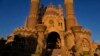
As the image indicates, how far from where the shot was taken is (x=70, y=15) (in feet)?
178

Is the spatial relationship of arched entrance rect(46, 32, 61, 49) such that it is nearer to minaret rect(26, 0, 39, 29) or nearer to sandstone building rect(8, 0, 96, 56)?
sandstone building rect(8, 0, 96, 56)

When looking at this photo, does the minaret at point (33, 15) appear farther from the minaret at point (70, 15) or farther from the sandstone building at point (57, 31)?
the minaret at point (70, 15)

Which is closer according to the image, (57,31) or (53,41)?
(57,31)

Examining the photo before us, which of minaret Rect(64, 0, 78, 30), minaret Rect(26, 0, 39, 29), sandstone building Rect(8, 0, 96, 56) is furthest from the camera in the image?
minaret Rect(64, 0, 78, 30)

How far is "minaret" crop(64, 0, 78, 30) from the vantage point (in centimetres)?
5295

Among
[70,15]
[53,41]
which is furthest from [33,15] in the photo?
[53,41]

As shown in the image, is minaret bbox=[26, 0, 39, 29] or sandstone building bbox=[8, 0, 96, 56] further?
minaret bbox=[26, 0, 39, 29]

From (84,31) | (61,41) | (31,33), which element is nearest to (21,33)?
(31,33)

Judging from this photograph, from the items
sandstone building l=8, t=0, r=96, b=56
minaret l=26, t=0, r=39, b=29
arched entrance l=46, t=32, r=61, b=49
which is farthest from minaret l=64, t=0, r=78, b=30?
minaret l=26, t=0, r=39, b=29

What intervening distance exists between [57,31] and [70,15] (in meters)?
6.28

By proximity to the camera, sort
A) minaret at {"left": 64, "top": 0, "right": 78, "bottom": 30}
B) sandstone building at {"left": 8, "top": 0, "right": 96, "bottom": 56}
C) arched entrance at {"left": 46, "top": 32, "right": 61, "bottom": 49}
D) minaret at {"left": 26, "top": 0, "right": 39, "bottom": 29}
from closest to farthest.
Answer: sandstone building at {"left": 8, "top": 0, "right": 96, "bottom": 56}, minaret at {"left": 26, "top": 0, "right": 39, "bottom": 29}, minaret at {"left": 64, "top": 0, "right": 78, "bottom": 30}, arched entrance at {"left": 46, "top": 32, "right": 61, "bottom": 49}

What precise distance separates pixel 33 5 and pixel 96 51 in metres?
23.3

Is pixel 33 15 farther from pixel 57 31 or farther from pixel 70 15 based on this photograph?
pixel 70 15

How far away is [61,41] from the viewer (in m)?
53.7
